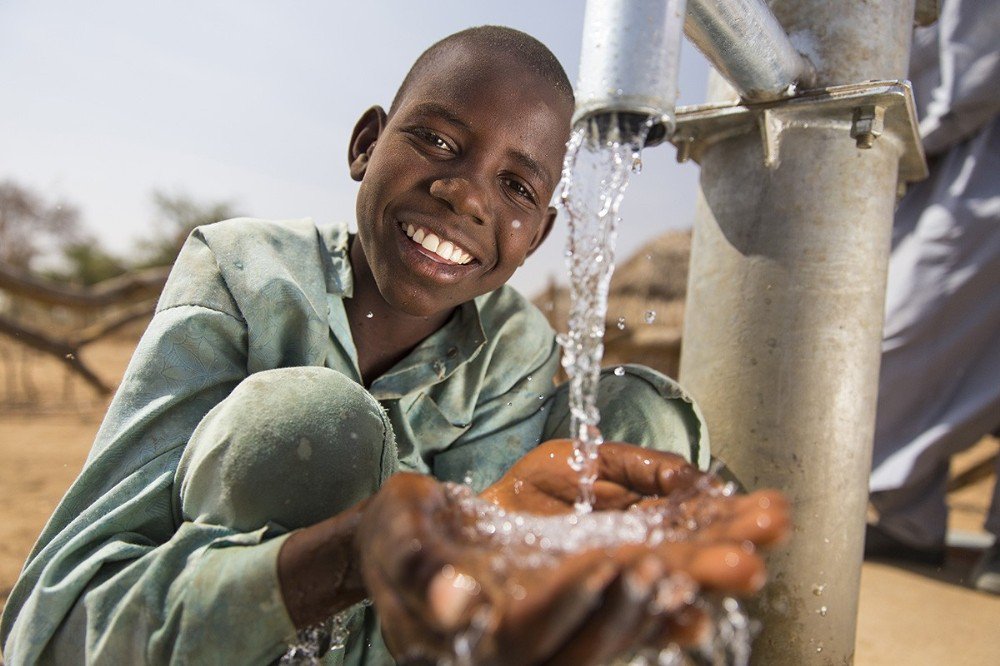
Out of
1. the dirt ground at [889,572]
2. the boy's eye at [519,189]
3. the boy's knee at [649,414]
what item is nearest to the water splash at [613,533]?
the boy's knee at [649,414]

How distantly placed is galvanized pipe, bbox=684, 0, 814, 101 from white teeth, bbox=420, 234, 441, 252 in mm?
596

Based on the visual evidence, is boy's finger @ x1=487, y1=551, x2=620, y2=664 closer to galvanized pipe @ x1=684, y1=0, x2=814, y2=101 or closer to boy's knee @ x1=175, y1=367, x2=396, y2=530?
boy's knee @ x1=175, y1=367, x2=396, y2=530

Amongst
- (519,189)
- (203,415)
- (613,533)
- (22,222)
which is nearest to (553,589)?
(613,533)

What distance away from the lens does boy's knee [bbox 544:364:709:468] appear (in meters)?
1.52

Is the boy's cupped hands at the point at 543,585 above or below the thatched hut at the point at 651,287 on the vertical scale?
above

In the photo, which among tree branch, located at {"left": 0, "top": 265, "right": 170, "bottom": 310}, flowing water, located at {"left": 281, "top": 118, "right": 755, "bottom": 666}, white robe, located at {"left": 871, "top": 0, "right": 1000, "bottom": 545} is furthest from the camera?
tree branch, located at {"left": 0, "top": 265, "right": 170, "bottom": 310}

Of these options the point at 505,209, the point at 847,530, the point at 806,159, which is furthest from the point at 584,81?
the point at 847,530

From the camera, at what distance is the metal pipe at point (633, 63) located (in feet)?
3.35

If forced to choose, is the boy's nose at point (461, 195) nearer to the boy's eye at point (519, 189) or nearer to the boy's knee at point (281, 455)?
the boy's eye at point (519, 189)

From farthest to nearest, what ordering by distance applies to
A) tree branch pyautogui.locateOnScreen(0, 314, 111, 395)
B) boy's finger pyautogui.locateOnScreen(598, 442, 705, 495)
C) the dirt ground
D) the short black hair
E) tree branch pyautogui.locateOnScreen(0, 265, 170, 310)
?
1. tree branch pyautogui.locateOnScreen(0, 265, 170, 310)
2. tree branch pyautogui.locateOnScreen(0, 314, 111, 395)
3. the dirt ground
4. the short black hair
5. boy's finger pyautogui.locateOnScreen(598, 442, 705, 495)

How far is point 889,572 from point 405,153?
2618 mm

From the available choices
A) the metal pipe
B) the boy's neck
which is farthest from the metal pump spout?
the boy's neck

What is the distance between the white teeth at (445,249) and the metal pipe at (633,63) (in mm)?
557

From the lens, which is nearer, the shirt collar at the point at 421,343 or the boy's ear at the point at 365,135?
the shirt collar at the point at 421,343
